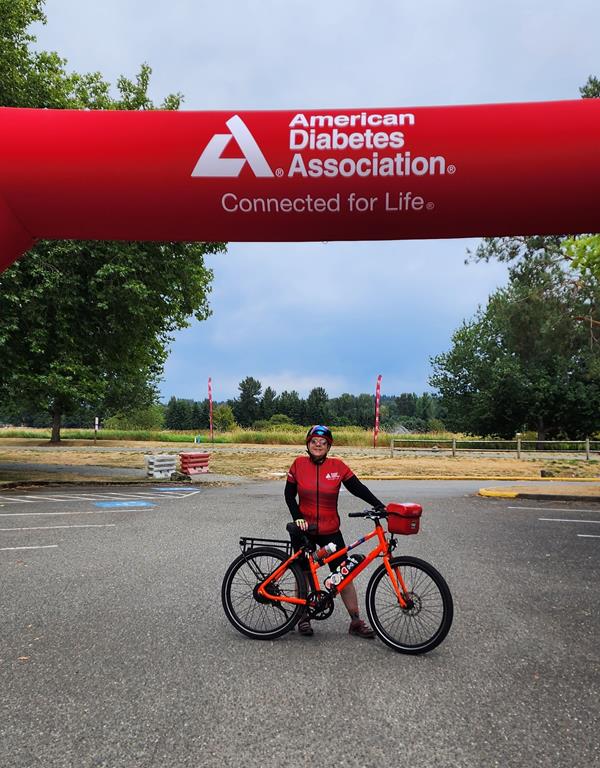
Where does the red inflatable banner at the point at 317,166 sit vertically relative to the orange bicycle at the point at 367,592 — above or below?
above

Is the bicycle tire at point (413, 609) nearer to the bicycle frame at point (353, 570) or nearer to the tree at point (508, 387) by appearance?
the bicycle frame at point (353, 570)

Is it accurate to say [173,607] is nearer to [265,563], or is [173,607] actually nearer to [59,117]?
[265,563]

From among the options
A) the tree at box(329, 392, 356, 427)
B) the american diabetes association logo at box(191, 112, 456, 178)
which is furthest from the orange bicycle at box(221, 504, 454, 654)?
the tree at box(329, 392, 356, 427)

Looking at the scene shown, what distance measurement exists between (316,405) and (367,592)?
337ft

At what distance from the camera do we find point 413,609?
435cm

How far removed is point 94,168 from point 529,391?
1590 inches

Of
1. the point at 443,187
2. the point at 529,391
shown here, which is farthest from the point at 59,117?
the point at 529,391

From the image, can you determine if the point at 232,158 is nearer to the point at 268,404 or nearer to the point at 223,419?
the point at 223,419

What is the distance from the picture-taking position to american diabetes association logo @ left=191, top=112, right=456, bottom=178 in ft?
14.2

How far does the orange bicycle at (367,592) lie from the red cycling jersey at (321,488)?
20cm

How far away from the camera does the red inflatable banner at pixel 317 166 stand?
4.26 m

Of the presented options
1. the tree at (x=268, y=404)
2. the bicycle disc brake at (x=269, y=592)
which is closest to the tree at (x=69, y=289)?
the bicycle disc brake at (x=269, y=592)

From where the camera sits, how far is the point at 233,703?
138 inches

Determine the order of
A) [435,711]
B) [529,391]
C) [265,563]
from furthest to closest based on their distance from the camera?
1. [529,391]
2. [265,563]
3. [435,711]
